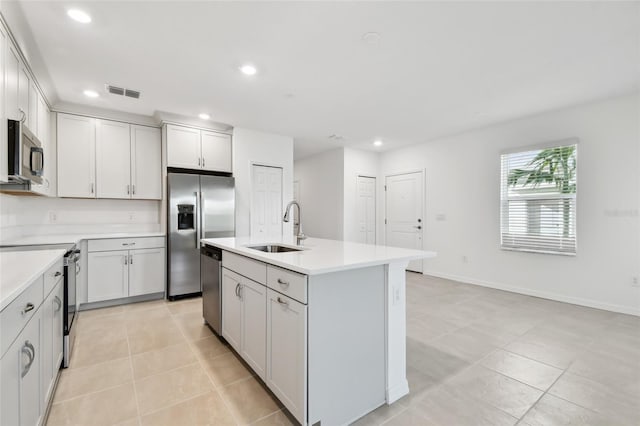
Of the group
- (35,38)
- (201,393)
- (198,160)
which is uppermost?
(35,38)

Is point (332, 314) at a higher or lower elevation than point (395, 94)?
lower

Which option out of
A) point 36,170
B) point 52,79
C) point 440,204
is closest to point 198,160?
point 52,79

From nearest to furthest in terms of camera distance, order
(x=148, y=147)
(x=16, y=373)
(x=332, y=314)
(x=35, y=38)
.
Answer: (x=16, y=373) → (x=332, y=314) → (x=35, y=38) → (x=148, y=147)

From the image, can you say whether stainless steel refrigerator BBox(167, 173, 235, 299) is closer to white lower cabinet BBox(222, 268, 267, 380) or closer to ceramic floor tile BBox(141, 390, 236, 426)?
white lower cabinet BBox(222, 268, 267, 380)

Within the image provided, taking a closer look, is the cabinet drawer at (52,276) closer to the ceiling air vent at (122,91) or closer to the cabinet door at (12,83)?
the cabinet door at (12,83)

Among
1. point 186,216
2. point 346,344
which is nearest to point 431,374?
point 346,344

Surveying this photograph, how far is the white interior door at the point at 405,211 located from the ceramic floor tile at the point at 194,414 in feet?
15.3

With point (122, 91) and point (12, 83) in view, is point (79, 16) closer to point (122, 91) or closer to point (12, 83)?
Result: point (12, 83)

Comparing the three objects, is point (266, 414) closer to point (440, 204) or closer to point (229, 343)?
point (229, 343)

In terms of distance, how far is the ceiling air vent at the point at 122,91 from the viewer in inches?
125

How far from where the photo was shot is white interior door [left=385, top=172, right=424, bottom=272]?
5754 millimetres

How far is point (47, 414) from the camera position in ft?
5.37

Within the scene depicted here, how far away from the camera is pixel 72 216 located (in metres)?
3.85

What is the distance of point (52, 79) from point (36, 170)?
51.7 inches
